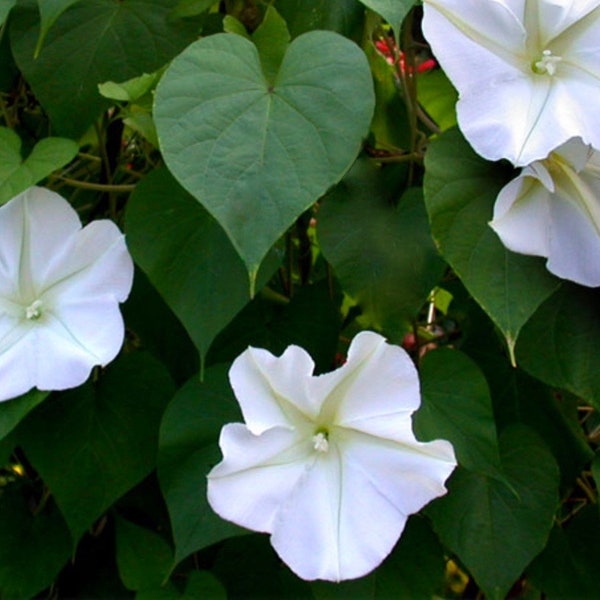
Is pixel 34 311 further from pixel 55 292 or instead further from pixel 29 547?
pixel 29 547

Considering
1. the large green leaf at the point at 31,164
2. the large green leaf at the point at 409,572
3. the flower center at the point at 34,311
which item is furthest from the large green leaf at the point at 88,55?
the large green leaf at the point at 409,572

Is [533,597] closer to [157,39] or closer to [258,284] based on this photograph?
[258,284]

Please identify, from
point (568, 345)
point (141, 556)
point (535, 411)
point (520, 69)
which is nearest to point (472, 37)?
point (520, 69)

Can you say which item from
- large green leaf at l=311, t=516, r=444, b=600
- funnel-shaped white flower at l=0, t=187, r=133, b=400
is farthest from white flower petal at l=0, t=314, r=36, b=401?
large green leaf at l=311, t=516, r=444, b=600

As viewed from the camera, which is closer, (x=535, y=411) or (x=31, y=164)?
(x=31, y=164)

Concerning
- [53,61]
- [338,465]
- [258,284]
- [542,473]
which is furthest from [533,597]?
[53,61]
